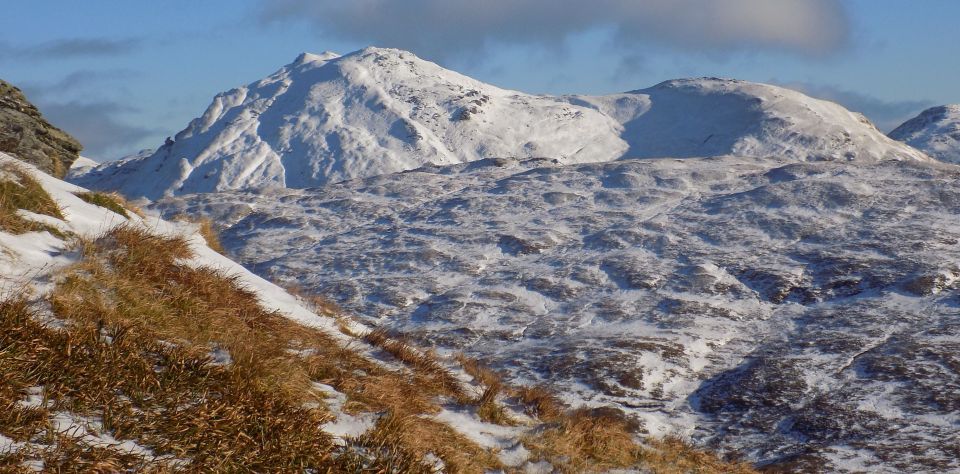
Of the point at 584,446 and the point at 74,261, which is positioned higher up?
the point at 74,261

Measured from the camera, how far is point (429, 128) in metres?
Answer: 98.2

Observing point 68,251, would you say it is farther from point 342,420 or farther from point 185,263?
point 342,420

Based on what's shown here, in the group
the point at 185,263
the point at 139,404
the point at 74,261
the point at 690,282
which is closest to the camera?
the point at 139,404

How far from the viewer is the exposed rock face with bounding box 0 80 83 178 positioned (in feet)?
57.1

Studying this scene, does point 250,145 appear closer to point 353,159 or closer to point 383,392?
point 353,159

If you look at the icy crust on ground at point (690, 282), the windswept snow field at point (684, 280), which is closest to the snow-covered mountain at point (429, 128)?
the windswept snow field at point (684, 280)

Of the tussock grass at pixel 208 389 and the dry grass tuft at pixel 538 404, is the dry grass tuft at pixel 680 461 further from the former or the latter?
the dry grass tuft at pixel 538 404

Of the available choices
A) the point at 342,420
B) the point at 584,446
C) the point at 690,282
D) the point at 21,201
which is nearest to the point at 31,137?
the point at 21,201

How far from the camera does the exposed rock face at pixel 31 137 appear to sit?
17406 mm

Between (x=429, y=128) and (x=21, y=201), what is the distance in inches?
3505

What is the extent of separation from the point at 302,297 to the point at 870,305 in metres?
21.8

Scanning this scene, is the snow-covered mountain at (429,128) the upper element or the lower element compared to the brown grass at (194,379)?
upper

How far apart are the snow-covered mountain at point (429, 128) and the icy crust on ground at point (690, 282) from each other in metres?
37.6

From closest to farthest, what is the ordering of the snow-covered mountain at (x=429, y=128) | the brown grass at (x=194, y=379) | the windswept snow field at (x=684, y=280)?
the brown grass at (x=194, y=379), the windswept snow field at (x=684, y=280), the snow-covered mountain at (x=429, y=128)
